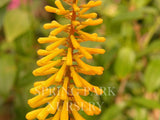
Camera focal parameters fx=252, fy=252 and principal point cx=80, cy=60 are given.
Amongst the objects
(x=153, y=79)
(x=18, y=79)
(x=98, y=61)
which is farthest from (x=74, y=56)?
(x=18, y=79)

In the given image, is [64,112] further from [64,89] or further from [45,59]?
[45,59]

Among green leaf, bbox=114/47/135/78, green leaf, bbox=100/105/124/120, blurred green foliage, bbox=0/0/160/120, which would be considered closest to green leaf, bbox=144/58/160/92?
blurred green foliage, bbox=0/0/160/120

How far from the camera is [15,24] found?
65.7 inches

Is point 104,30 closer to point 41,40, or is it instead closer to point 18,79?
point 18,79

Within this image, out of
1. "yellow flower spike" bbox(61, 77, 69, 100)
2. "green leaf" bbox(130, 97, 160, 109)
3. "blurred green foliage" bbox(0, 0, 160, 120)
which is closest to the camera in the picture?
"yellow flower spike" bbox(61, 77, 69, 100)

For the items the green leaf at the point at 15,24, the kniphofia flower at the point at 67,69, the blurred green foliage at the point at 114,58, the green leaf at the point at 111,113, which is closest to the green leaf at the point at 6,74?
the blurred green foliage at the point at 114,58

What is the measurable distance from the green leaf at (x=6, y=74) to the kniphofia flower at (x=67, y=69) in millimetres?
785

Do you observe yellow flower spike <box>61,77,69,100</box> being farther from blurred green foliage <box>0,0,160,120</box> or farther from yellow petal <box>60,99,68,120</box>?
blurred green foliage <box>0,0,160,120</box>

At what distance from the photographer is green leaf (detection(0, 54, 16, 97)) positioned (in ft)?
5.12

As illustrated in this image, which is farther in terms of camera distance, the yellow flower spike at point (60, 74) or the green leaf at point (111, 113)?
the green leaf at point (111, 113)

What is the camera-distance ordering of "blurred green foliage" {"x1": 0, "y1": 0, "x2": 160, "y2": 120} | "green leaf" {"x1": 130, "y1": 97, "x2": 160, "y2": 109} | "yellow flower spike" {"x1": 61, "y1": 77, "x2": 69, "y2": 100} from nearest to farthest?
1. "yellow flower spike" {"x1": 61, "y1": 77, "x2": 69, "y2": 100}
2. "green leaf" {"x1": 130, "y1": 97, "x2": 160, "y2": 109}
3. "blurred green foliage" {"x1": 0, "y1": 0, "x2": 160, "y2": 120}

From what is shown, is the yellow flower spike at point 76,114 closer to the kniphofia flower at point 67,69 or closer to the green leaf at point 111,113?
the kniphofia flower at point 67,69

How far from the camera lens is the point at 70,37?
0.79 meters

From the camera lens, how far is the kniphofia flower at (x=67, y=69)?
758 mm
